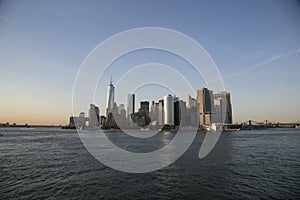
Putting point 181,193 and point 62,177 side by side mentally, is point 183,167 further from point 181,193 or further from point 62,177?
point 62,177

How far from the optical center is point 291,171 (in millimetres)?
23047

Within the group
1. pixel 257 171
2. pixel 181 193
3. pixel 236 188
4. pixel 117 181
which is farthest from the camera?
pixel 257 171

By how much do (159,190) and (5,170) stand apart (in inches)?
726

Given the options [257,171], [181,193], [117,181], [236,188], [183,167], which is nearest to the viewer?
[181,193]

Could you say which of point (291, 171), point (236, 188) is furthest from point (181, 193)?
point (291, 171)

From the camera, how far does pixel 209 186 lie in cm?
1725

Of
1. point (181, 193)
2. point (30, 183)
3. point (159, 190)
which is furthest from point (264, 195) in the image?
point (30, 183)

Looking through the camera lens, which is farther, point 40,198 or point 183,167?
point 183,167

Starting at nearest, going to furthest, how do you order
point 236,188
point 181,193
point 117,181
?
point 181,193
point 236,188
point 117,181

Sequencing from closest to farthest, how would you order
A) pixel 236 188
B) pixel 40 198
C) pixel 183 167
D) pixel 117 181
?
pixel 40 198 < pixel 236 188 < pixel 117 181 < pixel 183 167

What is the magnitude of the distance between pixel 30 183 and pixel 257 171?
76.6 ft

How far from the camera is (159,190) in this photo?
16.3 m

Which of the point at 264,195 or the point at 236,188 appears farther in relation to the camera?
the point at 236,188

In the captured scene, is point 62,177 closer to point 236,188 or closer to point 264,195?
point 236,188
